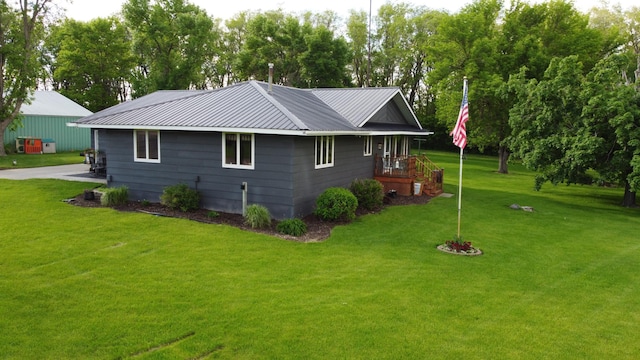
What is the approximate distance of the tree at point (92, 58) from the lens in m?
45.1

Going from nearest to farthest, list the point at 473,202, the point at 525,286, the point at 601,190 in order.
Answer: the point at 525,286 < the point at 473,202 < the point at 601,190

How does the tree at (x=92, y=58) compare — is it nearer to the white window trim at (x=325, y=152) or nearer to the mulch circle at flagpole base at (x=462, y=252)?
the white window trim at (x=325, y=152)

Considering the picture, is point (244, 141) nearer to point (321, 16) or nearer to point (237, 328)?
point (237, 328)

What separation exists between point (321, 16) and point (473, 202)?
42.8 metres

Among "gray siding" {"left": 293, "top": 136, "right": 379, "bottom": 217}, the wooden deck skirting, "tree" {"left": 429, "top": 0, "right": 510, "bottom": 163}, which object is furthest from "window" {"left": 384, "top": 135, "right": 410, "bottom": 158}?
"tree" {"left": 429, "top": 0, "right": 510, "bottom": 163}

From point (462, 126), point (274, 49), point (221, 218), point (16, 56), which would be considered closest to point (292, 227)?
point (221, 218)

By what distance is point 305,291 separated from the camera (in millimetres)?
7789

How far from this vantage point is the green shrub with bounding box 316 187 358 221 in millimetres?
12961

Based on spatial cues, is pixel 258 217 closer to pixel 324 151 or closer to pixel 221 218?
pixel 221 218

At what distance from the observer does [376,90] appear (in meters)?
19.4

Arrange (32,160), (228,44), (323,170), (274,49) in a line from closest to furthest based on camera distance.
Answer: (323,170) → (32,160) → (274,49) → (228,44)

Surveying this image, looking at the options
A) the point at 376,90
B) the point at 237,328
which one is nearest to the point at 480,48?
the point at 376,90

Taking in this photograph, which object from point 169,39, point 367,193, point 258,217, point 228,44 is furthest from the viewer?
point 228,44

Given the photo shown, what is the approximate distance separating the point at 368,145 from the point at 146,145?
8.21 meters
